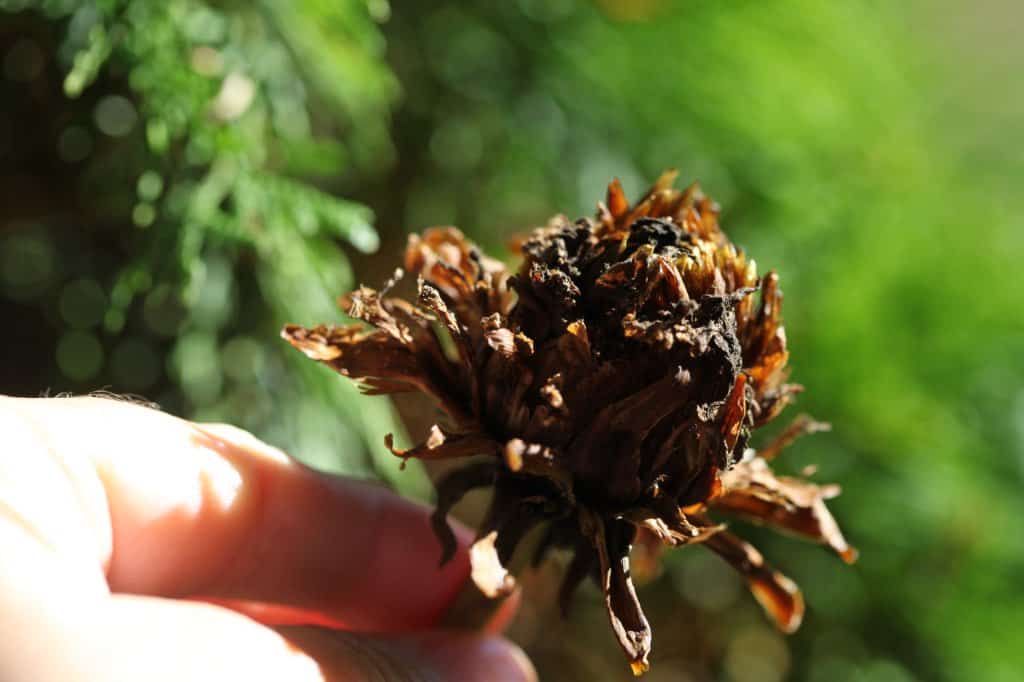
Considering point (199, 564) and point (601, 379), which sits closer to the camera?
point (601, 379)

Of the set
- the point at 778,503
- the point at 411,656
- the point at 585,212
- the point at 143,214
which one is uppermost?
the point at 585,212

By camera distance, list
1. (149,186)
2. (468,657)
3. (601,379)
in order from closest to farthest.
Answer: (601,379), (468,657), (149,186)

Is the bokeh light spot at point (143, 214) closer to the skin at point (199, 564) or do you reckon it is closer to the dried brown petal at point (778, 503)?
the skin at point (199, 564)

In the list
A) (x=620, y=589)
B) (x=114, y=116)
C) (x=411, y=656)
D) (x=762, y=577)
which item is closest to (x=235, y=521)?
(x=411, y=656)

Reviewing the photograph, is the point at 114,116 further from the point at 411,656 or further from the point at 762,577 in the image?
the point at 762,577

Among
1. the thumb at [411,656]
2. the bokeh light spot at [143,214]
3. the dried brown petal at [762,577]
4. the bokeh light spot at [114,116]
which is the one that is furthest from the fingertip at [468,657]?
the bokeh light spot at [114,116]

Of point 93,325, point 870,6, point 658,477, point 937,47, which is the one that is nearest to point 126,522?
point 658,477
